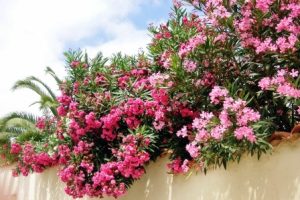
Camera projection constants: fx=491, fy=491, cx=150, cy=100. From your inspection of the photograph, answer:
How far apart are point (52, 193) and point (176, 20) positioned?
4.92 m

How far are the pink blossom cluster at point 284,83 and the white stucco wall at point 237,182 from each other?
1.64 ft

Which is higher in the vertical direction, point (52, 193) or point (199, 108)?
point (199, 108)

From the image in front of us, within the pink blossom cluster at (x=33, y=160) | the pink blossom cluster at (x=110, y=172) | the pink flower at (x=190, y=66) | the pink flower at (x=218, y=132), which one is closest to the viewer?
the pink flower at (x=218, y=132)

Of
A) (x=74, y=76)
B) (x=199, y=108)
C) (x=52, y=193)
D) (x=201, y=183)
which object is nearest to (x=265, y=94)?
(x=199, y=108)

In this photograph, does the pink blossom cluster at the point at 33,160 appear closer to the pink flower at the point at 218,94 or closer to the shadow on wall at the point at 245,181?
the shadow on wall at the point at 245,181

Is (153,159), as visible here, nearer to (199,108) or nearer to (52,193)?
(199,108)

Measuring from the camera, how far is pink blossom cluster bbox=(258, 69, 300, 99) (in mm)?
4734

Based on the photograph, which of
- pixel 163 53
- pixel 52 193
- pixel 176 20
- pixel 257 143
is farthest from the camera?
pixel 52 193

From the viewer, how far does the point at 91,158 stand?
24.8ft

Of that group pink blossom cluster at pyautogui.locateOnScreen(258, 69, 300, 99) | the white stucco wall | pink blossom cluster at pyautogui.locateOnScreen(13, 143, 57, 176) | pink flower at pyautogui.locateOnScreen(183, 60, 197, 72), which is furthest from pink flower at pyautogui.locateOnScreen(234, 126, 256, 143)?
pink blossom cluster at pyautogui.locateOnScreen(13, 143, 57, 176)

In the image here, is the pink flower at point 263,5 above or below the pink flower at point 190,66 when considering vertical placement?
above

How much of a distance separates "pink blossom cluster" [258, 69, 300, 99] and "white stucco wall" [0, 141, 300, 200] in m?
0.50

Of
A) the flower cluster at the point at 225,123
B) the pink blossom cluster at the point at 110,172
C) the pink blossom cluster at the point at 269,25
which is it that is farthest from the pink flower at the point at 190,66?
the pink blossom cluster at the point at 110,172

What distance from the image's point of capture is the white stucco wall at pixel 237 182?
15.8 feet
